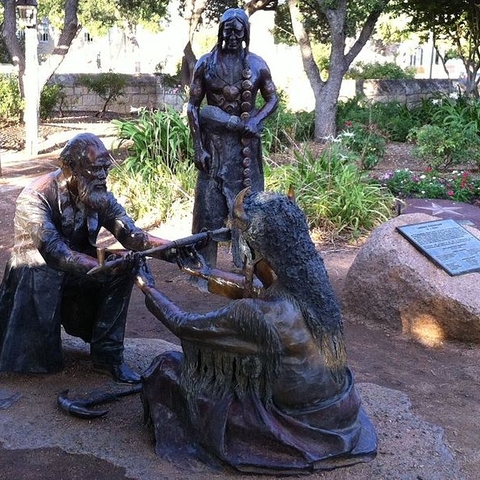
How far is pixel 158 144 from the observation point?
30.1 ft

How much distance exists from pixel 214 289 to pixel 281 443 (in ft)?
2.78

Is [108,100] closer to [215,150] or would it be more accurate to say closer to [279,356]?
[215,150]

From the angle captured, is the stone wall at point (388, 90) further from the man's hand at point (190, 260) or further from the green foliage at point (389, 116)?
the man's hand at point (190, 260)

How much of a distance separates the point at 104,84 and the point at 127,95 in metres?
1.46

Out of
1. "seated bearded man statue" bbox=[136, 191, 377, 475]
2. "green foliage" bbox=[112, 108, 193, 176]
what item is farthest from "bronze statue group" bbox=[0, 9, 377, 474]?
"green foliage" bbox=[112, 108, 193, 176]

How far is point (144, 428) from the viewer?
131 inches

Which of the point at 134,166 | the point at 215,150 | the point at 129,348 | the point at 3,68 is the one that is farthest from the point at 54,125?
the point at 129,348

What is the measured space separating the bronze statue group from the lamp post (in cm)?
1060

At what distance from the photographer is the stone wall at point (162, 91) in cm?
1834

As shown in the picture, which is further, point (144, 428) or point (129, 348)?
point (129, 348)

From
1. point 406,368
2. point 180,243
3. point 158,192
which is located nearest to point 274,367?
point 180,243

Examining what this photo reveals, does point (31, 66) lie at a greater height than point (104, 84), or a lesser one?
greater

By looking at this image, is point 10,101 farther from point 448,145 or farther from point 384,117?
point 448,145

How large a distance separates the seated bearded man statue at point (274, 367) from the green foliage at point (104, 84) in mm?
19437
